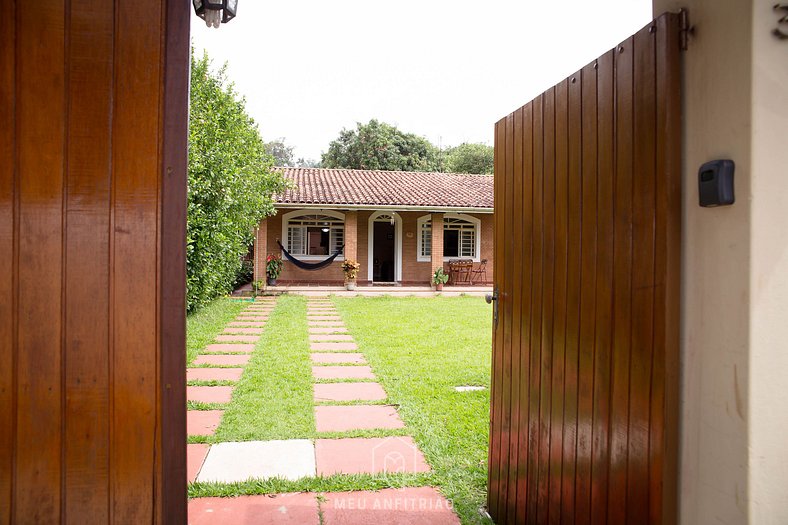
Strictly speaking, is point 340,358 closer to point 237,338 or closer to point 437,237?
point 237,338

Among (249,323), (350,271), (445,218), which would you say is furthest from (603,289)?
(445,218)

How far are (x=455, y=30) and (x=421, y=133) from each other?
27.4m

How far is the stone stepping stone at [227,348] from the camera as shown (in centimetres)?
582

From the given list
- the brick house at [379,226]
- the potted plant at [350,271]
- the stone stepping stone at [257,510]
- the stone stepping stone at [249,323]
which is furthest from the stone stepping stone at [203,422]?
the brick house at [379,226]

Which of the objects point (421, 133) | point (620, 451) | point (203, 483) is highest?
point (421, 133)

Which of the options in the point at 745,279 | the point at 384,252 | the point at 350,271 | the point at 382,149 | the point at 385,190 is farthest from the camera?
the point at 382,149

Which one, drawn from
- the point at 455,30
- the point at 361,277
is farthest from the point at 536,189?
the point at 361,277

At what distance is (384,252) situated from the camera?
17.3m

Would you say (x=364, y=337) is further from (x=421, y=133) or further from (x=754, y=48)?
(x=421, y=133)

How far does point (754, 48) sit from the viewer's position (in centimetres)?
105

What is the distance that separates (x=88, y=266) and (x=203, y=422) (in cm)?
249

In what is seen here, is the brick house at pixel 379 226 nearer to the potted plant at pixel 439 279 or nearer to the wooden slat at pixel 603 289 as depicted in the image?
the potted plant at pixel 439 279

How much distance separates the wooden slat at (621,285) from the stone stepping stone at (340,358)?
405 centimetres

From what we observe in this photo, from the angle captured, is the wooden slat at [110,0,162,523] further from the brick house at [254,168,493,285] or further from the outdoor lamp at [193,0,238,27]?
the brick house at [254,168,493,285]
